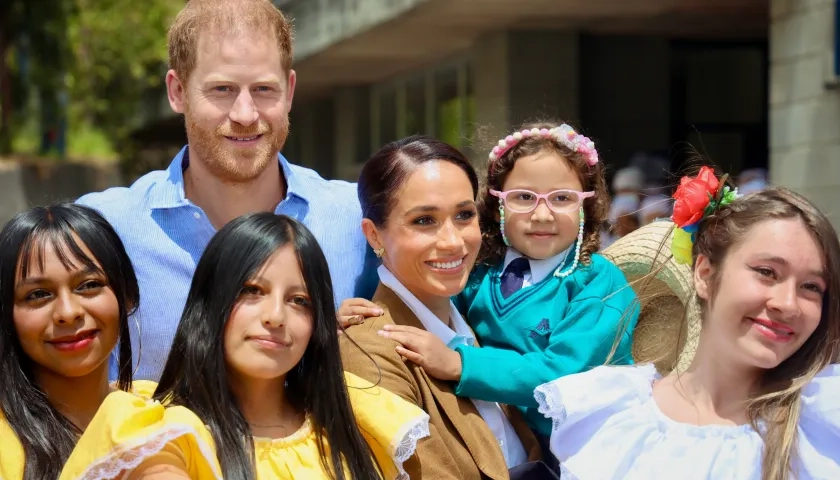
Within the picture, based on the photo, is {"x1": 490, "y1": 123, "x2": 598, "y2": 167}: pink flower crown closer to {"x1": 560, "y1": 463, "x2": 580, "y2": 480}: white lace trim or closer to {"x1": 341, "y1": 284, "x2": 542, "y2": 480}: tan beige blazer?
{"x1": 341, "y1": 284, "x2": 542, "y2": 480}: tan beige blazer

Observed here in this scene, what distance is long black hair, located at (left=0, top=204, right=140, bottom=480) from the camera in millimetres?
2869

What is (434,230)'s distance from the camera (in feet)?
10.7

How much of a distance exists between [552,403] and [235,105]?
4.45 ft

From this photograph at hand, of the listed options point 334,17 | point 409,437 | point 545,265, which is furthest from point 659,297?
point 334,17

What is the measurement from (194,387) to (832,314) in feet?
5.08

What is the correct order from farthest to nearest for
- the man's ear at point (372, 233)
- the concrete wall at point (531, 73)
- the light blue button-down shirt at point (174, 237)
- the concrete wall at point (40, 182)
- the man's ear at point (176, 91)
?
1. the concrete wall at point (40, 182)
2. the concrete wall at point (531, 73)
3. the man's ear at point (176, 91)
4. the light blue button-down shirt at point (174, 237)
5. the man's ear at point (372, 233)

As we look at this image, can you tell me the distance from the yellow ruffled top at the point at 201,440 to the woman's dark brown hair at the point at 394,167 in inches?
22.5

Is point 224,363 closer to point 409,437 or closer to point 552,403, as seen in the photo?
point 409,437

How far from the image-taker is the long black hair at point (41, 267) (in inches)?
113

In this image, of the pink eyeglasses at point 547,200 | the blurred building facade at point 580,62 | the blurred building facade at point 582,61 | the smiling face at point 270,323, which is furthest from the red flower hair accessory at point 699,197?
the blurred building facade at point 582,61

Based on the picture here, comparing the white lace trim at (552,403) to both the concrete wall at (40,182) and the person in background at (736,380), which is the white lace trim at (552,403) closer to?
the person in background at (736,380)

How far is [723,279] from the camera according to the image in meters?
2.97

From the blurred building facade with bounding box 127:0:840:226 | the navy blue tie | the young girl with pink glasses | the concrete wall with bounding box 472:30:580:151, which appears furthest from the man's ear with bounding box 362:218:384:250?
the concrete wall with bounding box 472:30:580:151

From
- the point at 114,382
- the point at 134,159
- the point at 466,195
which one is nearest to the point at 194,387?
the point at 114,382
